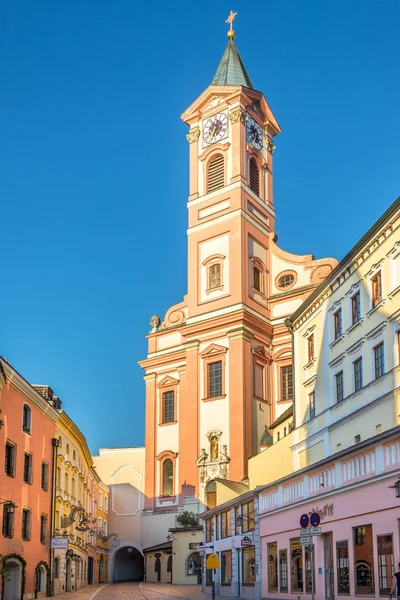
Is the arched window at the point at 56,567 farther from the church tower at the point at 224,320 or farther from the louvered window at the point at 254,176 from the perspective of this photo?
the louvered window at the point at 254,176

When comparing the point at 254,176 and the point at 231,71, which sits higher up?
the point at 231,71

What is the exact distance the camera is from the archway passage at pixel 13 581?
3309cm

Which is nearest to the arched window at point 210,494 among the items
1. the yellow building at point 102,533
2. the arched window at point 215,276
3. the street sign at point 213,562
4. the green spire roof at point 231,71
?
the yellow building at point 102,533

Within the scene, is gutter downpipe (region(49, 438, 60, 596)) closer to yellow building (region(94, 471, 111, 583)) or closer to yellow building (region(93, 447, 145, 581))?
yellow building (region(94, 471, 111, 583))

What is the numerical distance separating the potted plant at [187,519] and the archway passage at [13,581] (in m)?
20.5

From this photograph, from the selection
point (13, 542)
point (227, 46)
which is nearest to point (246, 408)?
point (13, 542)

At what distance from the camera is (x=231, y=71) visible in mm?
67812

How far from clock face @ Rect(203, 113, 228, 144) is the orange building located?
29491 millimetres

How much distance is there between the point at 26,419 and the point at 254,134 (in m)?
34.5

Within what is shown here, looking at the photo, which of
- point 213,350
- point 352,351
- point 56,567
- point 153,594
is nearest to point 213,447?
point 213,350

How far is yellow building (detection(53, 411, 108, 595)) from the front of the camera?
42.0 meters

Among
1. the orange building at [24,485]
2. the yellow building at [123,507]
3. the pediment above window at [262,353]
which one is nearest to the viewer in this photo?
the orange building at [24,485]

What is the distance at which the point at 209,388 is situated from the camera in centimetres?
5650

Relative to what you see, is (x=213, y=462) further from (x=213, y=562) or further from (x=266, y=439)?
(x=213, y=562)
